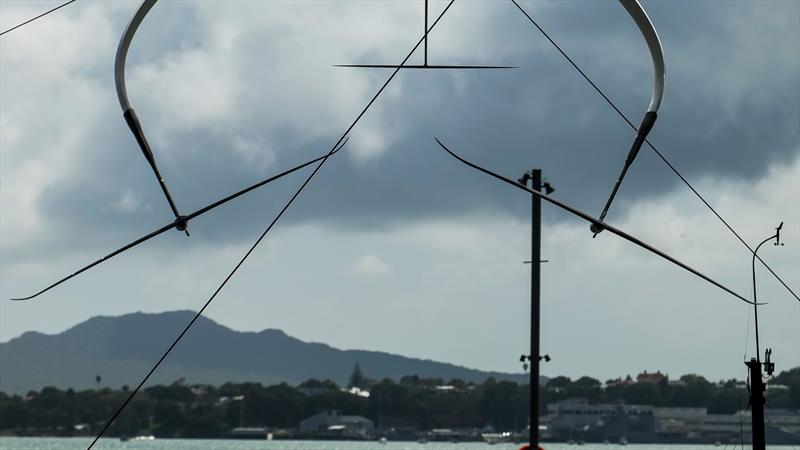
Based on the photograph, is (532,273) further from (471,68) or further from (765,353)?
(471,68)

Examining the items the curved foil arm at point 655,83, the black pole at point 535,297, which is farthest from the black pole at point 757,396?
the curved foil arm at point 655,83

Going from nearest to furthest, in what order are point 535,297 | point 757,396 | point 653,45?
point 653,45 → point 535,297 → point 757,396

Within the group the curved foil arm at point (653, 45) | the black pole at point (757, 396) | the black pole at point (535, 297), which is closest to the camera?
the curved foil arm at point (653, 45)

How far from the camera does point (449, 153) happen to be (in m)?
24.5

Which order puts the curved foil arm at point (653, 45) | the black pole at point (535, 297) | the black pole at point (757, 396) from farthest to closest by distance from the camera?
1. the black pole at point (757, 396)
2. the black pole at point (535, 297)
3. the curved foil arm at point (653, 45)

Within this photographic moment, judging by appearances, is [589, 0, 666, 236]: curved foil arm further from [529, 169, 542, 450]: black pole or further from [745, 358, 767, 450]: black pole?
[745, 358, 767, 450]: black pole

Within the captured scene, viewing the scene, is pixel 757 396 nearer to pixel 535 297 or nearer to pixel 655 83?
pixel 535 297

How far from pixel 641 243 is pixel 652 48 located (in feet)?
10.3

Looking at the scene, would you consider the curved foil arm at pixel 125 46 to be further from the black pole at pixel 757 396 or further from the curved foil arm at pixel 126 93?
the black pole at pixel 757 396

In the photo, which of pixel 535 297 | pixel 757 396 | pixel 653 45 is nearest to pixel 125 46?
pixel 653 45

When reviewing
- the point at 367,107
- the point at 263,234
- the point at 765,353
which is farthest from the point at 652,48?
the point at 765,353

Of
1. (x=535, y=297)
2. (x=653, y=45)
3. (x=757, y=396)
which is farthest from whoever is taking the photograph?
(x=757, y=396)

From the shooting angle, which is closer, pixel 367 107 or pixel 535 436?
pixel 367 107

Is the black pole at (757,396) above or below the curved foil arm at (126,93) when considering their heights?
below
